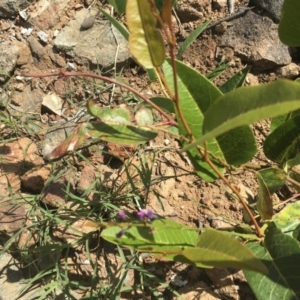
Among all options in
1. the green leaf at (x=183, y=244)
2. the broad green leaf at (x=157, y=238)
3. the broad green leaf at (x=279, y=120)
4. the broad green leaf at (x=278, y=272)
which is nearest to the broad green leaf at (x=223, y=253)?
the green leaf at (x=183, y=244)

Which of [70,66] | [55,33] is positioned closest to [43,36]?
[55,33]

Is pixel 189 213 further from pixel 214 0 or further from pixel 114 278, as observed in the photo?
pixel 214 0

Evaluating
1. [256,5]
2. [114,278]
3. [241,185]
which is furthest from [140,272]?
[256,5]

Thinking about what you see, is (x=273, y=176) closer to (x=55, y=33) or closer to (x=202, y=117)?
(x=202, y=117)

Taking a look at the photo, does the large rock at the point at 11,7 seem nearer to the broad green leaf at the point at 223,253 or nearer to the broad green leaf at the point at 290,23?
the broad green leaf at the point at 290,23

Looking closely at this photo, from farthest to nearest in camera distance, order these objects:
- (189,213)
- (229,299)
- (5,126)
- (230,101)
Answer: (5,126), (189,213), (229,299), (230,101)
